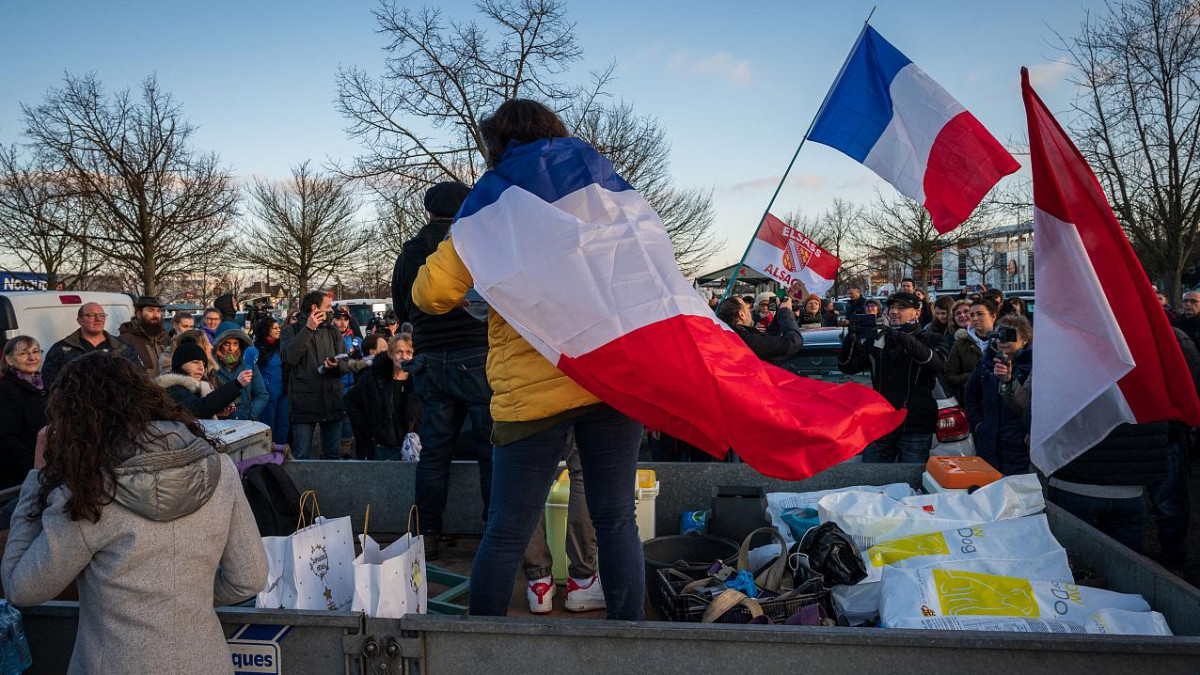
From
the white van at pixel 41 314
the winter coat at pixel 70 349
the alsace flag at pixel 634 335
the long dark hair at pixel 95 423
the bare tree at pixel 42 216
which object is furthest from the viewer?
the bare tree at pixel 42 216

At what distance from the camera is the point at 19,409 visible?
510 centimetres

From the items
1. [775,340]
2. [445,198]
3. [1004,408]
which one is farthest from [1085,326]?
[775,340]

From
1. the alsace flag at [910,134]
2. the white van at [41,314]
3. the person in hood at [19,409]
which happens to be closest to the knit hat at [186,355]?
the person in hood at [19,409]

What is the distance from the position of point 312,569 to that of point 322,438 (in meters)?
5.38

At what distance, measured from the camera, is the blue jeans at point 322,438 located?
8.09m

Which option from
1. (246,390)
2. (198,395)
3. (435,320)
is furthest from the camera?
(246,390)

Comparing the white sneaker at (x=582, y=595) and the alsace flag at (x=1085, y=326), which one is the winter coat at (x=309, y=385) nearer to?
the white sneaker at (x=582, y=595)

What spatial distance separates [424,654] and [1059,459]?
99.4 inches

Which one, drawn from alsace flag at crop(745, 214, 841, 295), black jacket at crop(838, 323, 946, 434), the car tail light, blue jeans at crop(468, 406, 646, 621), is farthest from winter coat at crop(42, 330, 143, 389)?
the car tail light

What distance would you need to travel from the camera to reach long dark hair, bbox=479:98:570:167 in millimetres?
2924

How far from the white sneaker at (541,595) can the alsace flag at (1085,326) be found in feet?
7.01

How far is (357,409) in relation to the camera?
690 centimetres

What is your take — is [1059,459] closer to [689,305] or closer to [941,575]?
[941,575]

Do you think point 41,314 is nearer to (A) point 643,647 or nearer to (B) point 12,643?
(B) point 12,643
